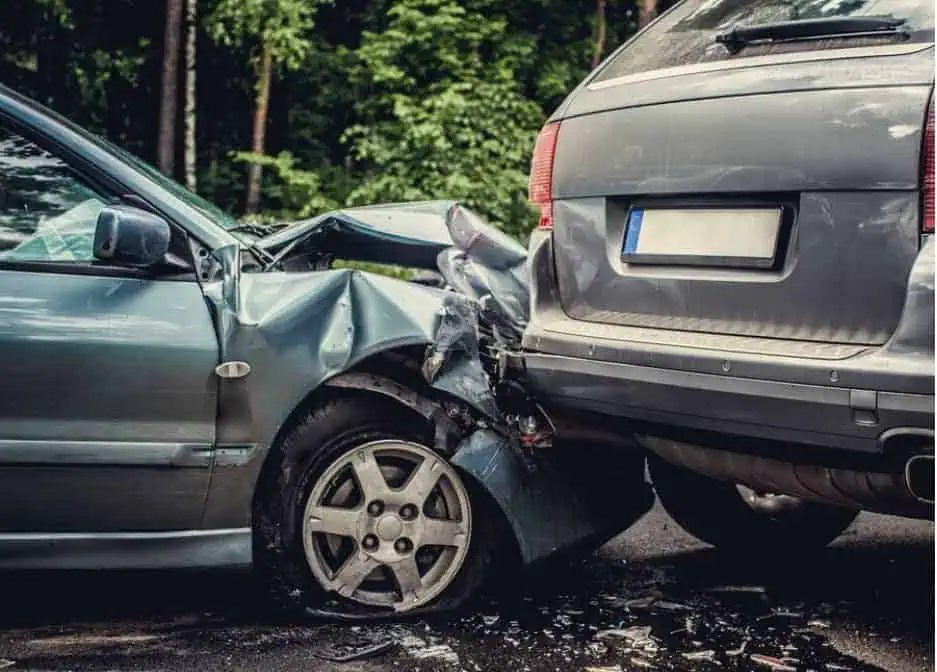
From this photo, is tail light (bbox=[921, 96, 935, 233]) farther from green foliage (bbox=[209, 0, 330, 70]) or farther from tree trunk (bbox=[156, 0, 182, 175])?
green foliage (bbox=[209, 0, 330, 70])

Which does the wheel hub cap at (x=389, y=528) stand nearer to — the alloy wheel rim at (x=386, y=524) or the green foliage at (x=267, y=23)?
the alloy wheel rim at (x=386, y=524)

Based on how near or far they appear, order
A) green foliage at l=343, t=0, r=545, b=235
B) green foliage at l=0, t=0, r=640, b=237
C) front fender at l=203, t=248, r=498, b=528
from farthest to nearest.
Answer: green foliage at l=343, t=0, r=545, b=235
green foliage at l=0, t=0, r=640, b=237
front fender at l=203, t=248, r=498, b=528

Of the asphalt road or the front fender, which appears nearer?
the asphalt road

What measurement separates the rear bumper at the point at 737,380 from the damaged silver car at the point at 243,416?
0.20 m

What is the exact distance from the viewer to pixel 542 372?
361cm

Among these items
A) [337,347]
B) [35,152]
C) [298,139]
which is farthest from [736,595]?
[298,139]

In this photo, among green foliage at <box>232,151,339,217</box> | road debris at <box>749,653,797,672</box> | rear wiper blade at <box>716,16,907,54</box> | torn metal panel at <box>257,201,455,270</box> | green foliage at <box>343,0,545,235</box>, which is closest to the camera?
rear wiper blade at <box>716,16,907,54</box>

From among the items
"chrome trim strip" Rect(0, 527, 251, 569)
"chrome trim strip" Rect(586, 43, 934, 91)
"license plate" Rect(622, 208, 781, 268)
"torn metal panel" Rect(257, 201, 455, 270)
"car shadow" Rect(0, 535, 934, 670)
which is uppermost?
"chrome trim strip" Rect(586, 43, 934, 91)

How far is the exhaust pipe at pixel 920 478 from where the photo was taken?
113 inches

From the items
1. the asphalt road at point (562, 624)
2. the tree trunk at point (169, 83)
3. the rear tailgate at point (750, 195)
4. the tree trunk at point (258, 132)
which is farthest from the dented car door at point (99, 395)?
the tree trunk at point (258, 132)

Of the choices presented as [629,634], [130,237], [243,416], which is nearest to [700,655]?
[629,634]

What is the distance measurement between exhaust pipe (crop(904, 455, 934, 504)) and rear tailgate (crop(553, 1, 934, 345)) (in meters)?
0.31

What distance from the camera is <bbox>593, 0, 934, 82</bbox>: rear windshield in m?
3.11

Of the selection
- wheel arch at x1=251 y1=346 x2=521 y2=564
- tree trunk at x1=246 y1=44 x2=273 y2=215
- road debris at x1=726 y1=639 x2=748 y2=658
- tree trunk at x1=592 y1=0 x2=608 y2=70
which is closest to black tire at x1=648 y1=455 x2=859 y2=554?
wheel arch at x1=251 y1=346 x2=521 y2=564
